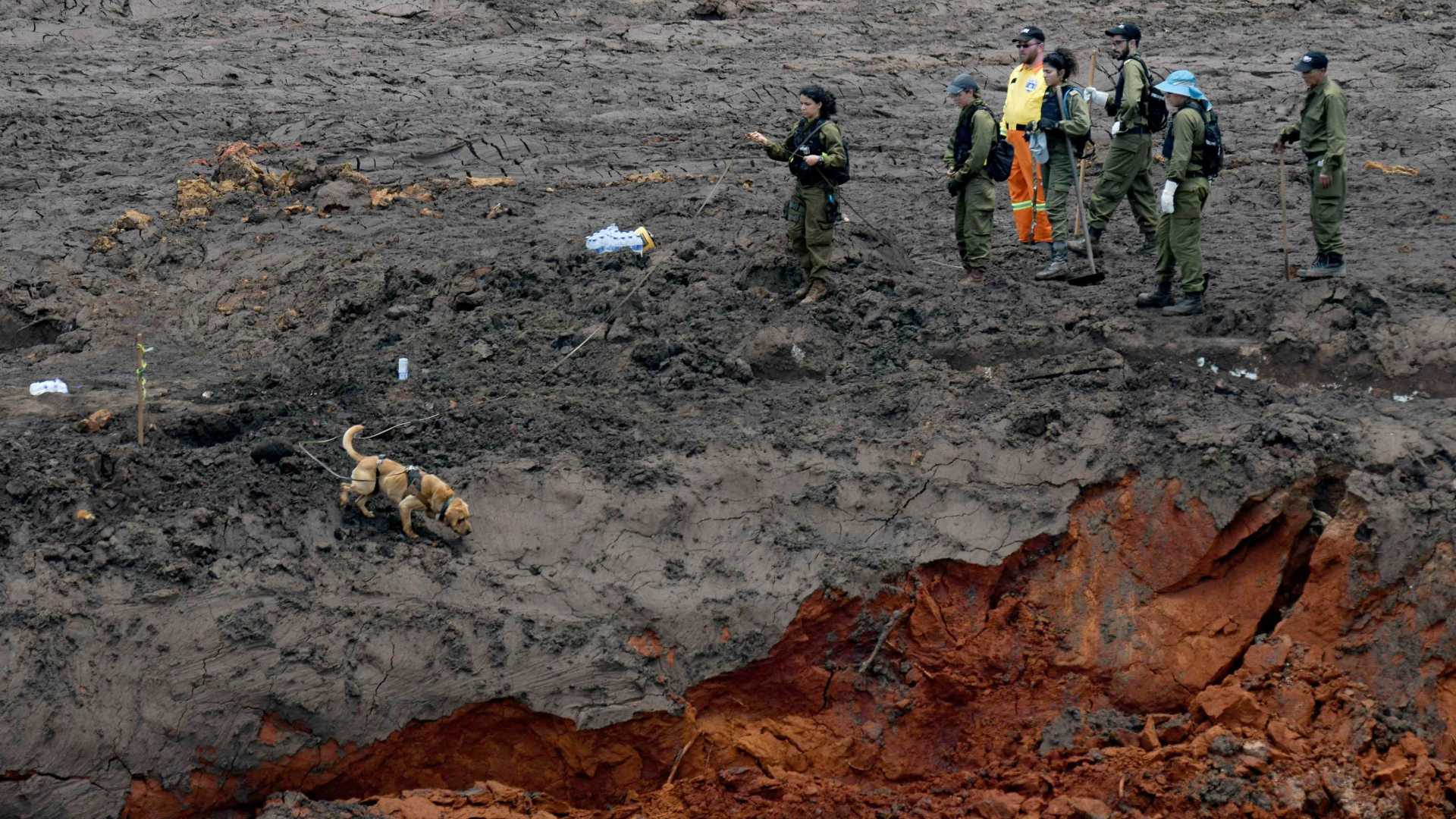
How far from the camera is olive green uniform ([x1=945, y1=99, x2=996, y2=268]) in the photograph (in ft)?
32.6

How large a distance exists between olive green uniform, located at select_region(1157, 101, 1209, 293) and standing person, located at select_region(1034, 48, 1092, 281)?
0.91 metres

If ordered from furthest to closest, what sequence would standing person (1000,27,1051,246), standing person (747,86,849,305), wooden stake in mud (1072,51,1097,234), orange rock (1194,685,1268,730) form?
1. wooden stake in mud (1072,51,1097,234)
2. standing person (1000,27,1051,246)
3. standing person (747,86,849,305)
4. orange rock (1194,685,1268,730)

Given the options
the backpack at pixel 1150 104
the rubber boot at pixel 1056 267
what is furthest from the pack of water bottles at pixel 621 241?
the backpack at pixel 1150 104

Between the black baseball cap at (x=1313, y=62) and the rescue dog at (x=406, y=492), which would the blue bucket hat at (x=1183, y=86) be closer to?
the black baseball cap at (x=1313, y=62)

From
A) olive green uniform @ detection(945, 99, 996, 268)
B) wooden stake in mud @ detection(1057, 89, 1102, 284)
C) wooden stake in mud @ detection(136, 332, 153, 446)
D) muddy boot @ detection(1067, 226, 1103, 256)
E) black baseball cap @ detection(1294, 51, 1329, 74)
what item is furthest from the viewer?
muddy boot @ detection(1067, 226, 1103, 256)

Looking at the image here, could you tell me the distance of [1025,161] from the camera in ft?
35.5

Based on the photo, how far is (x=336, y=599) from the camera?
7.82 m

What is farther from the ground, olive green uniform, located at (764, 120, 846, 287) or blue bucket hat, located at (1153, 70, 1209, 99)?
blue bucket hat, located at (1153, 70, 1209, 99)

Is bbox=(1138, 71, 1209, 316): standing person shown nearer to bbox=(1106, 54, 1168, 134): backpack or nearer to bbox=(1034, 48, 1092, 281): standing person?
bbox=(1106, 54, 1168, 134): backpack

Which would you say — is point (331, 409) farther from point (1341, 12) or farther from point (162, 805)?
point (1341, 12)

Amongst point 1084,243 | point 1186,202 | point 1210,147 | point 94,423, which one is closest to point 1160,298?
point 1186,202

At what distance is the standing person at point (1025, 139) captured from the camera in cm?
1043

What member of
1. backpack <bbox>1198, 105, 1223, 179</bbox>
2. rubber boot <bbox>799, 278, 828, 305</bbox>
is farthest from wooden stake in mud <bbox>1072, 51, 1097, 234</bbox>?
rubber boot <bbox>799, 278, 828, 305</bbox>

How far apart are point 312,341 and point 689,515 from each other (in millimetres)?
3337
